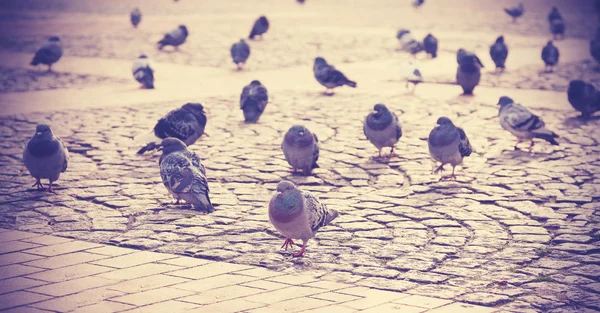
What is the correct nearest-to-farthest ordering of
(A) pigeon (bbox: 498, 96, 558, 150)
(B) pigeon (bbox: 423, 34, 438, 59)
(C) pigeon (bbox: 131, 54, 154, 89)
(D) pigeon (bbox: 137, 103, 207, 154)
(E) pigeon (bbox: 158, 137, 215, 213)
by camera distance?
(E) pigeon (bbox: 158, 137, 215, 213)
(D) pigeon (bbox: 137, 103, 207, 154)
(A) pigeon (bbox: 498, 96, 558, 150)
(C) pigeon (bbox: 131, 54, 154, 89)
(B) pigeon (bbox: 423, 34, 438, 59)

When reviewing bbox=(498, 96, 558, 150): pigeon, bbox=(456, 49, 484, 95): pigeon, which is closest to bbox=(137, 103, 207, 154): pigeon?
bbox=(498, 96, 558, 150): pigeon

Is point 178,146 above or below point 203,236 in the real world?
above

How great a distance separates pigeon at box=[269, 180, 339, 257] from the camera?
5869 mm

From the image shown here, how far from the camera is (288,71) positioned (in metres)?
16.5

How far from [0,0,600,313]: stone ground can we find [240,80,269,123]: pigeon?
25cm

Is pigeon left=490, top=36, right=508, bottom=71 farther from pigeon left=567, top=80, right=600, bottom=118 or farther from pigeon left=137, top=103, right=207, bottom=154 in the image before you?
pigeon left=137, top=103, right=207, bottom=154

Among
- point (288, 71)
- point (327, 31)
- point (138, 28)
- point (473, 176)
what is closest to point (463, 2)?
point (327, 31)

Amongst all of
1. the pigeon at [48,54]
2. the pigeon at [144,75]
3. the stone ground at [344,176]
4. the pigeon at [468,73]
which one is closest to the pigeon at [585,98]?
the stone ground at [344,176]

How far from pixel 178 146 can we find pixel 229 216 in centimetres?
119

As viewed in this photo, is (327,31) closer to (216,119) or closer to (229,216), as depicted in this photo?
(216,119)

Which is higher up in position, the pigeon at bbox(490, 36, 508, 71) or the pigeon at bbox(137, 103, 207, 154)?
the pigeon at bbox(490, 36, 508, 71)

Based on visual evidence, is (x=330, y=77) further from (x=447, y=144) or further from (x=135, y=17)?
(x=135, y=17)

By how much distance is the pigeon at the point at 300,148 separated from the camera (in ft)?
27.2

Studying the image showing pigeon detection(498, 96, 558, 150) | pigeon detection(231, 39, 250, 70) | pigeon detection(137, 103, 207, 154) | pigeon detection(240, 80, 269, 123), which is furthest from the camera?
pigeon detection(231, 39, 250, 70)
